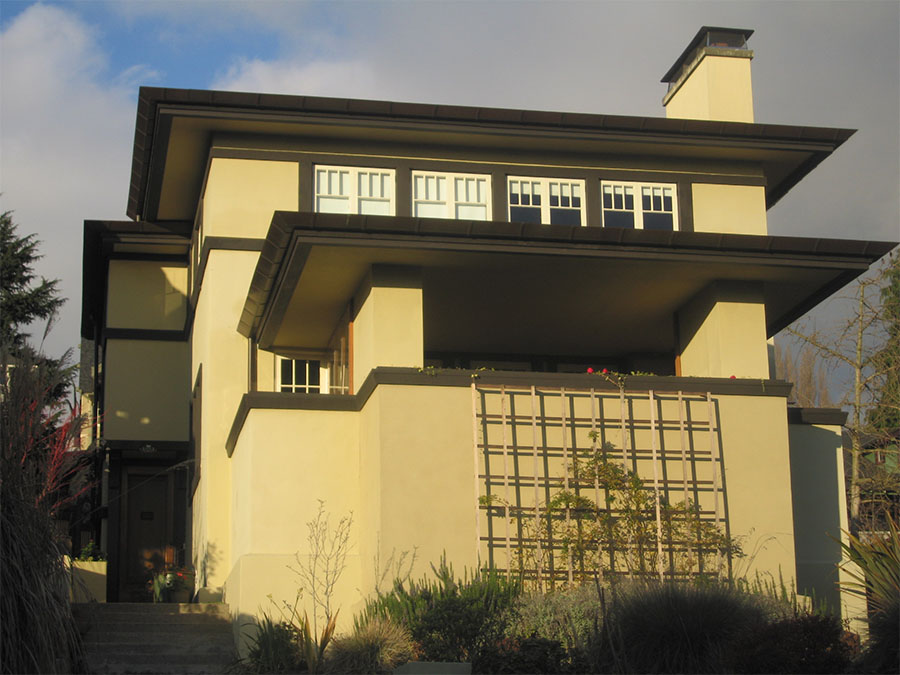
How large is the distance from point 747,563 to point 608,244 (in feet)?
15.6

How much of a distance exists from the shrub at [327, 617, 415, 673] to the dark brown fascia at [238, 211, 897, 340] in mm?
5164

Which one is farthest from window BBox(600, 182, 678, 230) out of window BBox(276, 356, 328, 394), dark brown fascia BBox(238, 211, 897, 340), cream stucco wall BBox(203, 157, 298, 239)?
window BBox(276, 356, 328, 394)

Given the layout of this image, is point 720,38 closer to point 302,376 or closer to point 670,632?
point 302,376

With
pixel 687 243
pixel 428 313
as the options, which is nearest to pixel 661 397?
pixel 687 243

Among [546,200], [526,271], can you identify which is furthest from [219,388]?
[546,200]

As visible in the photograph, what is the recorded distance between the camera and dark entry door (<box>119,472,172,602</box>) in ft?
80.6

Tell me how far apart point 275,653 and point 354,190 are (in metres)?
8.55

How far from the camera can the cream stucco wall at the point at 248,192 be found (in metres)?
20.0

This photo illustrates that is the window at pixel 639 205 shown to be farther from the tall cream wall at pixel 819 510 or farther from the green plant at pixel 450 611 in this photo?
the green plant at pixel 450 611

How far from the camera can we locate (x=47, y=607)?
8234 millimetres

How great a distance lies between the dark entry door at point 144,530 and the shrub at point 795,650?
16.0 m

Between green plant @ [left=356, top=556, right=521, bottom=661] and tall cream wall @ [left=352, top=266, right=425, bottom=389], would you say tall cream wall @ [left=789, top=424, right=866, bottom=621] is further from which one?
tall cream wall @ [left=352, top=266, right=425, bottom=389]

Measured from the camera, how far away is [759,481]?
16219mm

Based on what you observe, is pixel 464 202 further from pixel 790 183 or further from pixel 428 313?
pixel 790 183
